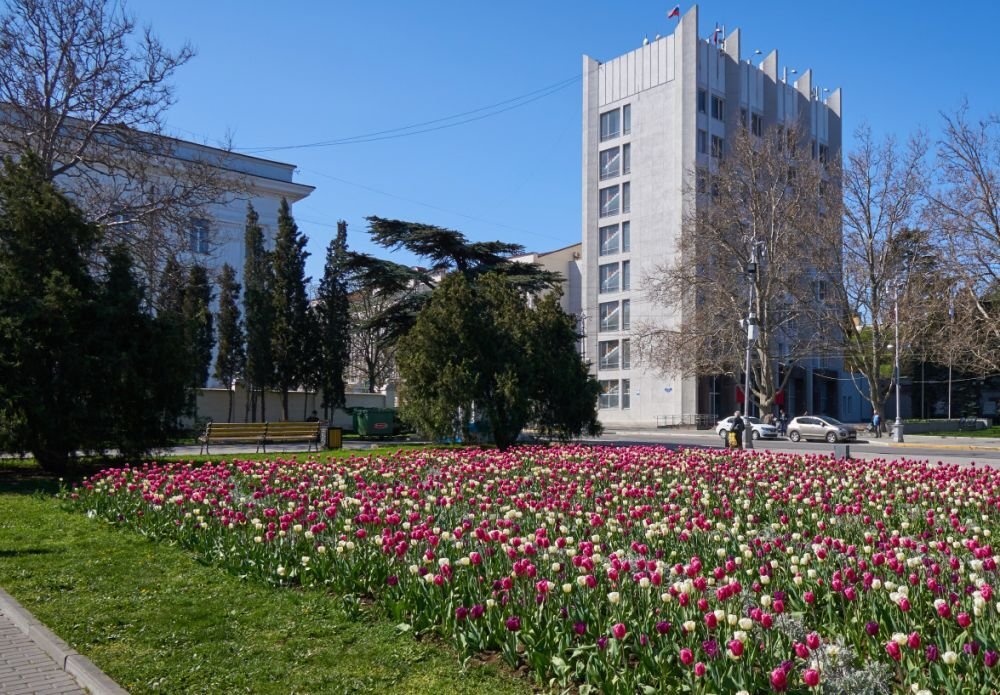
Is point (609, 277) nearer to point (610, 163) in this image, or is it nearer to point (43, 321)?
point (610, 163)

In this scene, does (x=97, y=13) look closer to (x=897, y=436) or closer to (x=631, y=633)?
(x=631, y=633)

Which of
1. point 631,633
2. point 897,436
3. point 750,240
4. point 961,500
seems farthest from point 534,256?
point 631,633

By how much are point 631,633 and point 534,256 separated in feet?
223

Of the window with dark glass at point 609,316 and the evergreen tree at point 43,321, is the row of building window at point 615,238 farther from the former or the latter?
the evergreen tree at point 43,321

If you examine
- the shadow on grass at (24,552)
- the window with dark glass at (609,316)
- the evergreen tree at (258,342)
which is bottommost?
the shadow on grass at (24,552)

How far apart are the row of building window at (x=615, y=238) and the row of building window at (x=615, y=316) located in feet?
13.1

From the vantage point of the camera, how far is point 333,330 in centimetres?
4025

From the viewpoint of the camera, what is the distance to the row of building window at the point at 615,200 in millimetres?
64188

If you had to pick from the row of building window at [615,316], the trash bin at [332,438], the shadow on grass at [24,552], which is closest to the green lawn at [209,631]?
the shadow on grass at [24,552]

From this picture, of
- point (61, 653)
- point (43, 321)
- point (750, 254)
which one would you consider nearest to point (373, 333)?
point (750, 254)

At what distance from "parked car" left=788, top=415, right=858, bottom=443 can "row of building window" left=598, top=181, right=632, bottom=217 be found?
25703 millimetres

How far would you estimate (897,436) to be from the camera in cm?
3922

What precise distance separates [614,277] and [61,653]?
6103 centimetres

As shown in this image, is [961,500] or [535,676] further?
[961,500]
